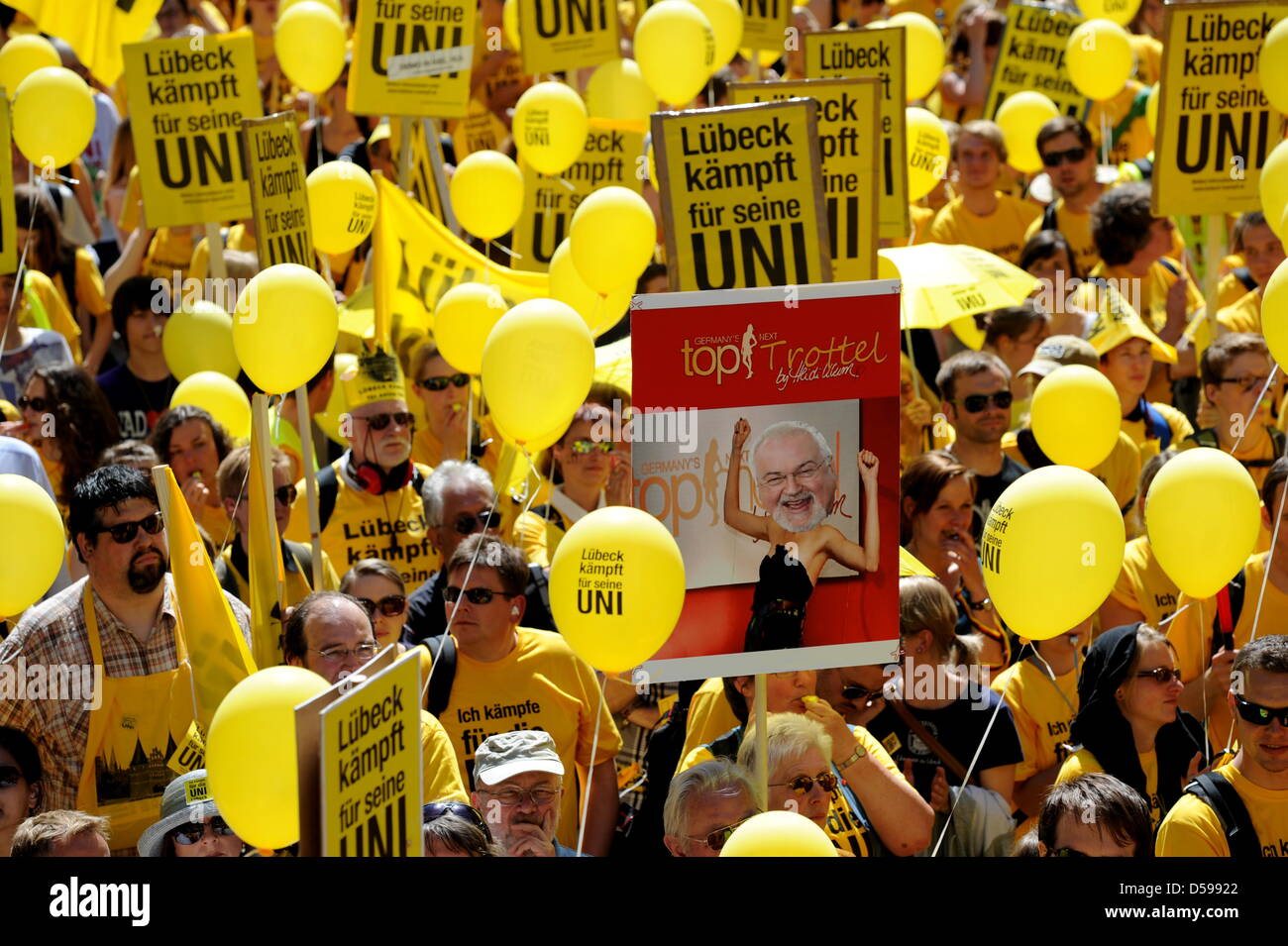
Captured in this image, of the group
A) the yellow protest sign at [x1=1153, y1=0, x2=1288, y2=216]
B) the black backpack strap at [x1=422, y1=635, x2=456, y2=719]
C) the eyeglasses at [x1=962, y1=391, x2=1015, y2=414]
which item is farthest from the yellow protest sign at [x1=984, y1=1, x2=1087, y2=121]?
the black backpack strap at [x1=422, y1=635, x2=456, y2=719]

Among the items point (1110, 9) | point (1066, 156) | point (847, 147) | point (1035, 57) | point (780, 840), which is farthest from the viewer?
point (1110, 9)

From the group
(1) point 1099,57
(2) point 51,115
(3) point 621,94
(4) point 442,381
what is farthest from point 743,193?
(1) point 1099,57

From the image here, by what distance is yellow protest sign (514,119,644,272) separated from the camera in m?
8.20

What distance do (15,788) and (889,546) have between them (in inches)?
86.7

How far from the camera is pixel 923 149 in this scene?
27.1 feet

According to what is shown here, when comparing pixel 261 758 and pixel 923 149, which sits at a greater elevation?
pixel 923 149

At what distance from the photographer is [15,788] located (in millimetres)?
4574

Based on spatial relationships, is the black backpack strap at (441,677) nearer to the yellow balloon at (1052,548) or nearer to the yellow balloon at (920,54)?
the yellow balloon at (1052,548)

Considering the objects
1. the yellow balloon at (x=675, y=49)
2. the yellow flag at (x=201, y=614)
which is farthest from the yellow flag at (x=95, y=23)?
the yellow flag at (x=201, y=614)

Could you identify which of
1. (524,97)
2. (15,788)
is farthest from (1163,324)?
(15,788)

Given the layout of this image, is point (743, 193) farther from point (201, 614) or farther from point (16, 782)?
point (16, 782)

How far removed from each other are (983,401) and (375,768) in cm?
395

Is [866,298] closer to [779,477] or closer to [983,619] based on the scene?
[779,477]

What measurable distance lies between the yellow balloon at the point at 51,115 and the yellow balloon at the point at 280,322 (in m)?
2.69
